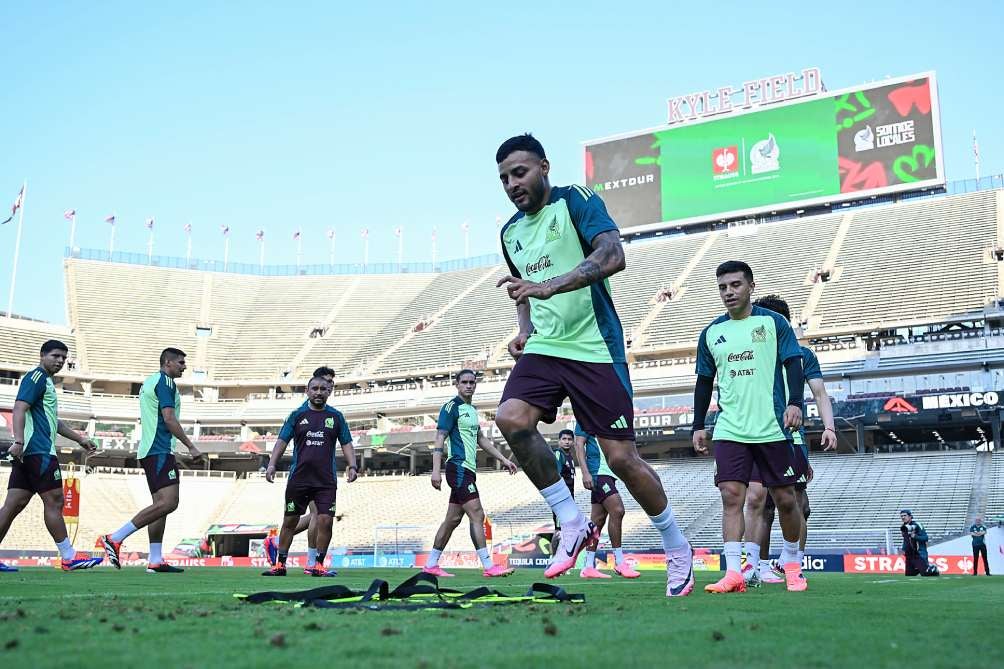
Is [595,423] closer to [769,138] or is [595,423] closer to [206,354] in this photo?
[769,138]

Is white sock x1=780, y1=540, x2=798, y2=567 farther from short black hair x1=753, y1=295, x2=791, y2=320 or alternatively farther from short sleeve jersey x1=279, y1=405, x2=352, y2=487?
short sleeve jersey x1=279, y1=405, x2=352, y2=487

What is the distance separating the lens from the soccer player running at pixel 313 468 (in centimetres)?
1202

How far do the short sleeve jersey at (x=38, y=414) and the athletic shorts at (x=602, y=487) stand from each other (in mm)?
6494

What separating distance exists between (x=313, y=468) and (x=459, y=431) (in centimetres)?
192

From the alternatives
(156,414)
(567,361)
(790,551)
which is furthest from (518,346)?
(156,414)

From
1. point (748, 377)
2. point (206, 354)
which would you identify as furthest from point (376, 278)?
point (748, 377)

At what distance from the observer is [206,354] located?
64.0 metres

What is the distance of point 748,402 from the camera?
7699 millimetres

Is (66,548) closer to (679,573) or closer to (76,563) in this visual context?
(76,563)

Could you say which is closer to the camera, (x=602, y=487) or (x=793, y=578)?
→ (x=793, y=578)

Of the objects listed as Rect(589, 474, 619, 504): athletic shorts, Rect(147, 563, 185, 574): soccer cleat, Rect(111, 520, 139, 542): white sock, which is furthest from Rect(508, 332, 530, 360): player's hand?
Rect(147, 563, 185, 574): soccer cleat

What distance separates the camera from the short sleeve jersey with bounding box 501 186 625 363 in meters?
6.04

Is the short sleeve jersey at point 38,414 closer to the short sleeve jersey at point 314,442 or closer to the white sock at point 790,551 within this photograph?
the short sleeve jersey at point 314,442

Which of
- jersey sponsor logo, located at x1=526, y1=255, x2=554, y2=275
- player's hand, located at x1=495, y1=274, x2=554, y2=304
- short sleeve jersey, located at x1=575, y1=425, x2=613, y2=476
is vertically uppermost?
jersey sponsor logo, located at x1=526, y1=255, x2=554, y2=275
